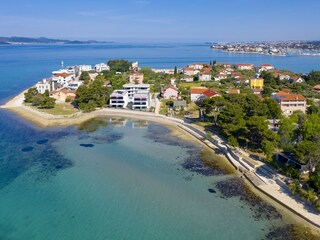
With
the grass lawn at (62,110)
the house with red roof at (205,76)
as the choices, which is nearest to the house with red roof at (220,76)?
the house with red roof at (205,76)

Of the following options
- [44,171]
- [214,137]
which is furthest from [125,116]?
[44,171]

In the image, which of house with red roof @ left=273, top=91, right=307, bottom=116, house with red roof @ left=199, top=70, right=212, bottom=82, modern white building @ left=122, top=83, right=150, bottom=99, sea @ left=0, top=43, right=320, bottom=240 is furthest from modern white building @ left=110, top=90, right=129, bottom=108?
house with red roof @ left=199, top=70, right=212, bottom=82

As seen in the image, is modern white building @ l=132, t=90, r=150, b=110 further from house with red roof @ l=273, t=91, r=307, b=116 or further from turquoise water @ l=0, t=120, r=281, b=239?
house with red roof @ l=273, t=91, r=307, b=116

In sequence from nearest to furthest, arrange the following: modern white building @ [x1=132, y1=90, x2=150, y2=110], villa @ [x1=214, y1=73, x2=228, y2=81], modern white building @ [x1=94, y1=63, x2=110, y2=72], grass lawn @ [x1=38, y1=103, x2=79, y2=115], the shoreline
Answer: the shoreline < grass lawn @ [x1=38, y1=103, x2=79, y2=115] < modern white building @ [x1=132, y1=90, x2=150, y2=110] < villa @ [x1=214, y1=73, x2=228, y2=81] < modern white building @ [x1=94, y1=63, x2=110, y2=72]

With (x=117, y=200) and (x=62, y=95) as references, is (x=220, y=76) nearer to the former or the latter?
(x=62, y=95)

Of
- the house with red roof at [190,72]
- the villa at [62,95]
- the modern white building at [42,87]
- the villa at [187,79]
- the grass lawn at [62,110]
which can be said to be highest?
the house with red roof at [190,72]

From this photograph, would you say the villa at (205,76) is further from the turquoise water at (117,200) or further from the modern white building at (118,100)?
the turquoise water at (117,200)
